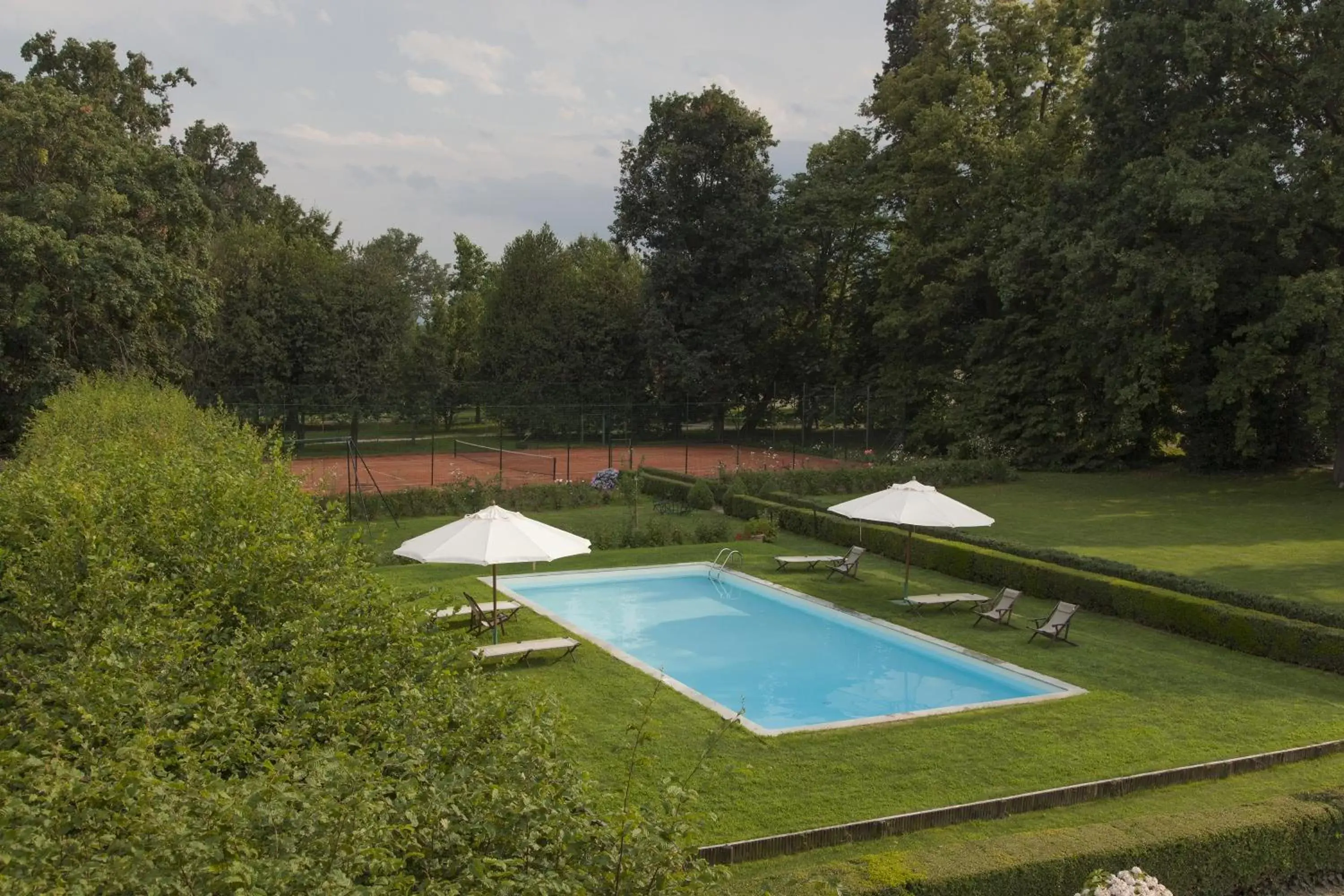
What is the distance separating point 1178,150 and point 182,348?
126 ft

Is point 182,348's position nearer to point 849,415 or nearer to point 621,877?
point 849,415

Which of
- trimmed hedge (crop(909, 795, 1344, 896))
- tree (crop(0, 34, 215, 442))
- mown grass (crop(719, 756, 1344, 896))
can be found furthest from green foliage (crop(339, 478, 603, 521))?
trimmed hedge (crop(909, 795, 1344, 896))

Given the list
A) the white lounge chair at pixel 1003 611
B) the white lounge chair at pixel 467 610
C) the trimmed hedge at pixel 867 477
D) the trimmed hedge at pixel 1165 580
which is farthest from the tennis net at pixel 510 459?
the white lounge chair at pixel 1003 611

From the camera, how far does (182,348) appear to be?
45.4 metres

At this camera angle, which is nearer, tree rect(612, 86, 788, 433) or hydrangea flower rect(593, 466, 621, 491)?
hydrangea flower rect(593, 466, 621, 491)

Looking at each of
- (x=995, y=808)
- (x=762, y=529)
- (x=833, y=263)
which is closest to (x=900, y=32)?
(x=833, y=263)

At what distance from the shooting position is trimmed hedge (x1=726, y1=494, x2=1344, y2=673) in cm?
1414

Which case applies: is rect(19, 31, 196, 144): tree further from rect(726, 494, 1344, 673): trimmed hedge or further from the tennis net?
rect(726, 494, 1344, 673): trimmed hedge

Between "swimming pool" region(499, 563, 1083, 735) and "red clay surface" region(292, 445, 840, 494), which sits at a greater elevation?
"red clay surface" region(292, 445, 840, 494)

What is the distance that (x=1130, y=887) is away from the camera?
6.56 m

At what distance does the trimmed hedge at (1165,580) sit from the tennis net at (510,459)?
1774 centimetres

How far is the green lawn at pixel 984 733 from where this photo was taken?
31.3 ft

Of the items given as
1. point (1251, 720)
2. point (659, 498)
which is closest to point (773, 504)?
point (659, 498)

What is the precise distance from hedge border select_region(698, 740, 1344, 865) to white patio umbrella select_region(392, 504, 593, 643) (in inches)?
248
